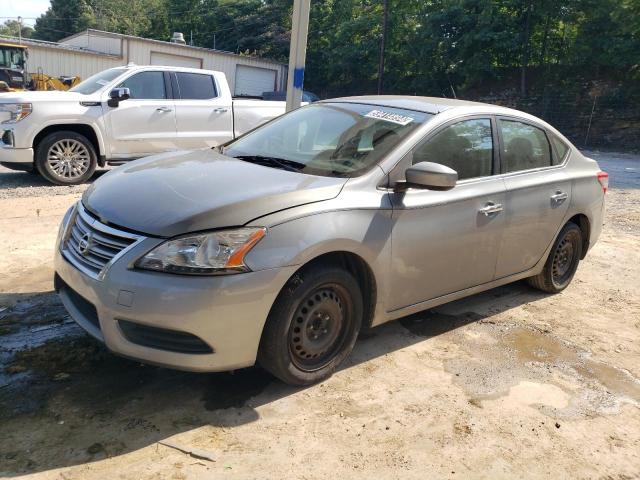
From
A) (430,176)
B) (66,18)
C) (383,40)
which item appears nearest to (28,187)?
(430,176)

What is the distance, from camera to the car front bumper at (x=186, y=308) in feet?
9.08

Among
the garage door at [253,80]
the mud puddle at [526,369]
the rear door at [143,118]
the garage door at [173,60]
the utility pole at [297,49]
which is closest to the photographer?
the mud puddle at [526,369]

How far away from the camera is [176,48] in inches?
1185

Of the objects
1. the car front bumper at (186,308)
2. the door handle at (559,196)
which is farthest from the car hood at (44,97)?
the door handle at (559,196)

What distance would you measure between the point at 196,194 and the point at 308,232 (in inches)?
25.5

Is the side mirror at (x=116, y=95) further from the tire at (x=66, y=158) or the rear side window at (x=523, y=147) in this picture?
the rear side window at (x=523, y=147)

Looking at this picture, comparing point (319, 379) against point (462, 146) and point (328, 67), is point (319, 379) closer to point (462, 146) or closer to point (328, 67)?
point (462, 146)

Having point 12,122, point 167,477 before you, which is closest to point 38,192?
point 12,122

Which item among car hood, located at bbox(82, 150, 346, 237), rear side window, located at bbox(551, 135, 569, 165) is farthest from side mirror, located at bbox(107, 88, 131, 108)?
rear side window, located at bbox(551, 135, 569, 165)

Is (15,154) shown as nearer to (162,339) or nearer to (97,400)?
(97,400)

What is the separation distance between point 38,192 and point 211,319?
624 cm

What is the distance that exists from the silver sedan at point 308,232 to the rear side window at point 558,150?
141 millimetres

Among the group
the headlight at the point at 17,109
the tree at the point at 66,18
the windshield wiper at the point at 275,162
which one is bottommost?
the headlight at the point at 17,109

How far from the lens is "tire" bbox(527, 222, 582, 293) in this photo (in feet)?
16.5
